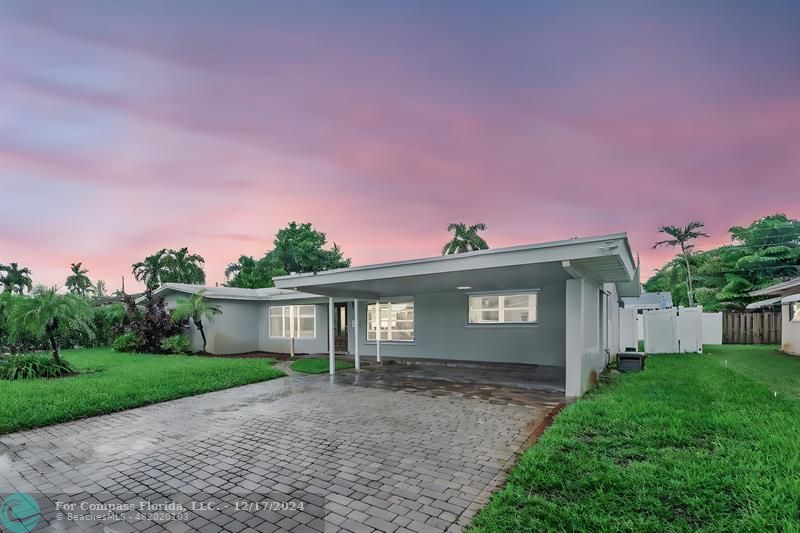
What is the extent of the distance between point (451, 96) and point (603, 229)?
38.8 feet

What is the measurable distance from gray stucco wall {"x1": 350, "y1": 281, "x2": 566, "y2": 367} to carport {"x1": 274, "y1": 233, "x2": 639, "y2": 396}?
29 mm

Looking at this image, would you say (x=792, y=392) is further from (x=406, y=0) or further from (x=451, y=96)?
(x=406, y=0)

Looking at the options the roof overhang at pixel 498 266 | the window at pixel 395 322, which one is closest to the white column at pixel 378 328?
the window at pixel 395 322

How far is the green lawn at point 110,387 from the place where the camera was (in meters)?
6.05

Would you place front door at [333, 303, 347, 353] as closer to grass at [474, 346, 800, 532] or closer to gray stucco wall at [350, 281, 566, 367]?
gray stucco wall at [350, 281, 566, 367]

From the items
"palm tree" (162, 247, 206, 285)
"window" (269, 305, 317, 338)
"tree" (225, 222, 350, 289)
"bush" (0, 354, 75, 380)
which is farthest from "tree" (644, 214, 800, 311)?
"palm tree" (162, 247, 206, 285)

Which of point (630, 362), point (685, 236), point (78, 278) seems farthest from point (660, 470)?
point (78, 278)

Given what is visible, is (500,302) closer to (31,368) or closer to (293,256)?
(31,368)

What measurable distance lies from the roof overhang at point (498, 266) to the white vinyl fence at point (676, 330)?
766cm

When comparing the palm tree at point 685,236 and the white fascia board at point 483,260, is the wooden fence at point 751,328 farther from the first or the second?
the white fascia board at point 483,260

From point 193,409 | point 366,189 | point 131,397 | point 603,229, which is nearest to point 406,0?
point 366,189

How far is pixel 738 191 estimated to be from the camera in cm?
1609

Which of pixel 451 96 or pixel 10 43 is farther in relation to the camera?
pixel 451 96

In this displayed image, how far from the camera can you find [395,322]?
1368cm
